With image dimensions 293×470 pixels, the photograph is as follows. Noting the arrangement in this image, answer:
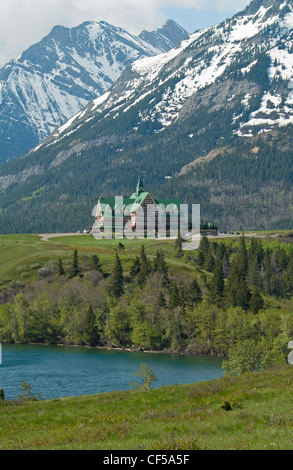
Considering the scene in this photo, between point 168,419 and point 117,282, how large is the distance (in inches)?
4345

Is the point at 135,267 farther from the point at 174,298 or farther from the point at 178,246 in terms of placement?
the point at 178,246

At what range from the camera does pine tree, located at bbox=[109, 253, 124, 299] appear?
468 ft

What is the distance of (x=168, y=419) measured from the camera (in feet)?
113

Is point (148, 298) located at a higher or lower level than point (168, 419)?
lower

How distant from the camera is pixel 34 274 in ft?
509

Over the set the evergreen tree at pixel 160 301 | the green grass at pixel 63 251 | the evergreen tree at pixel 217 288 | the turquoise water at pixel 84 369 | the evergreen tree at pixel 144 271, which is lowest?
the turquoise water at pixel 84 369

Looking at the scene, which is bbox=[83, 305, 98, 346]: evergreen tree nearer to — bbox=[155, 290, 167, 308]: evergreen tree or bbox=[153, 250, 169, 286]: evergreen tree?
bbox=[155, 290, 167, 308]: evergreen tree

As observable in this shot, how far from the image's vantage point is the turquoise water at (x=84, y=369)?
8188cm

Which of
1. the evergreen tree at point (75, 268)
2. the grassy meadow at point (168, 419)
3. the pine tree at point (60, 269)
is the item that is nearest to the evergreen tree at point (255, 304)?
the evergreen tree at point (75, 268)

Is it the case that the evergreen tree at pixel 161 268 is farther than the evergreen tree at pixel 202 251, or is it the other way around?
the evergreen tree at pixel 202 251

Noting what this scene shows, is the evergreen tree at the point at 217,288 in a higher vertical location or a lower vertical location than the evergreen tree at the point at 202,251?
lower

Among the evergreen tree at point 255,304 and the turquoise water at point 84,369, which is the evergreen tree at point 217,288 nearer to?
the evergreen tree at point 255,304

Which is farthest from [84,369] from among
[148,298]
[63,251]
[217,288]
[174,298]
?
[63,251]

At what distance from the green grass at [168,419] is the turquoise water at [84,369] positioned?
3177 cm
